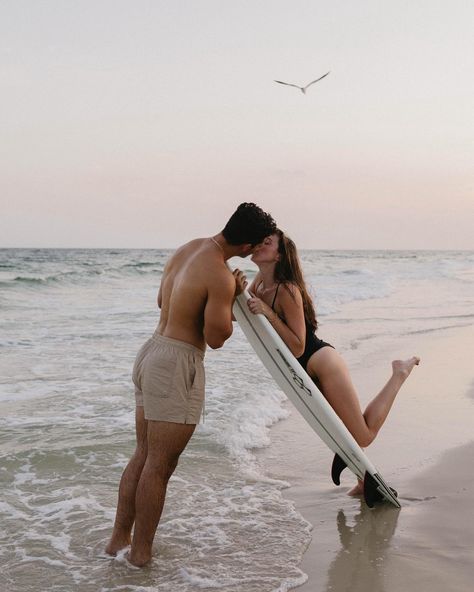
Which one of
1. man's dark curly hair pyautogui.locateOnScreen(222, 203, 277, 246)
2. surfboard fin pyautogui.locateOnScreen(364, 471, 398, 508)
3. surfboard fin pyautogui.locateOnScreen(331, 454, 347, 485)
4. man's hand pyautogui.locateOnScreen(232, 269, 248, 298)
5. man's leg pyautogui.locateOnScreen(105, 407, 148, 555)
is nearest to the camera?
man's dark curly hair pyautogui.locateOnScreen(222, 203, 277, 246)

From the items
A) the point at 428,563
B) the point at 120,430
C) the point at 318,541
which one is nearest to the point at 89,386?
the point at 120,430

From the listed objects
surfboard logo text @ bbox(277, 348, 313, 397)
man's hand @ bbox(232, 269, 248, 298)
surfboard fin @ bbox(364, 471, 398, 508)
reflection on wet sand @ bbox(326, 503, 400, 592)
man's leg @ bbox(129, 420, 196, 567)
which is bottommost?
reflection on wet sand @ bbox(326, 503, 400, 592)

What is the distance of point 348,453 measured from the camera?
14.5 ft

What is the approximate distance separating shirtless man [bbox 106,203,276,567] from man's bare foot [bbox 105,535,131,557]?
186 millimetres

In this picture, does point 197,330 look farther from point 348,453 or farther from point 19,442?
point 19,442

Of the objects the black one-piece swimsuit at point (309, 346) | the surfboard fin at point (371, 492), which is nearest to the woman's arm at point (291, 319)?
the black one-piece swimsuit at point (309, 346)

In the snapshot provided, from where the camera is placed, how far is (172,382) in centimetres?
342

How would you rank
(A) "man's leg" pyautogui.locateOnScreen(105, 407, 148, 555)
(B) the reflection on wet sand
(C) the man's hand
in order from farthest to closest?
1. (C) the man's hand
2. (A) "man's leg" pyautogui.locateOnScreen(105, 407, 148, 555)
3. (B) the reflection on wet sand

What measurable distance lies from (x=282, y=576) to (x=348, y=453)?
1.15 meters

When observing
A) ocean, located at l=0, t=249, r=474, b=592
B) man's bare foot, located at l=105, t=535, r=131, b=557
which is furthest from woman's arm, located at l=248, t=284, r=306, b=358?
man's bare foot, located at l=105, t=535, r=131, b=557

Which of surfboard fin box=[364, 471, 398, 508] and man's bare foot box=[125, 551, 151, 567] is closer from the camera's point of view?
man's bare foot box=[125, 551, 151, 567]

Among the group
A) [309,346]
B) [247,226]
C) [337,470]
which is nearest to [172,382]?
[247,226]

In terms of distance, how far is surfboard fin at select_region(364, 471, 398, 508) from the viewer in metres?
4.27

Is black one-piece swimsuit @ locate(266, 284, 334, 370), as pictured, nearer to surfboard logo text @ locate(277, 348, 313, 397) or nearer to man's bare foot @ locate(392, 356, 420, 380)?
surfboard logo text @ locate(277, 348, 313, 397)
